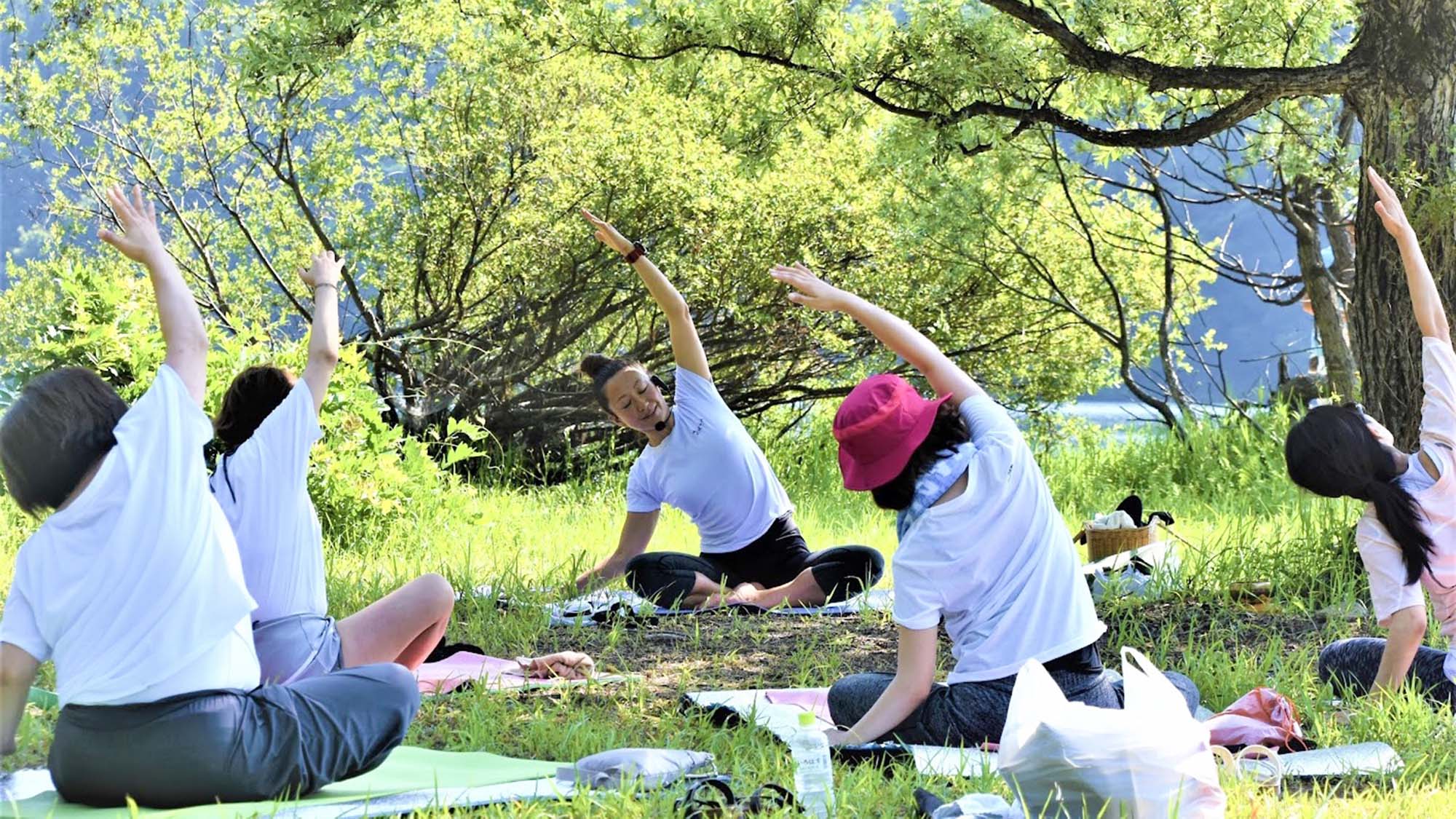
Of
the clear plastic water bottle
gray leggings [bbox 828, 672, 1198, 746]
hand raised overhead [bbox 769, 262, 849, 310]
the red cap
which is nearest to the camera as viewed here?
the clear plastic water bottle

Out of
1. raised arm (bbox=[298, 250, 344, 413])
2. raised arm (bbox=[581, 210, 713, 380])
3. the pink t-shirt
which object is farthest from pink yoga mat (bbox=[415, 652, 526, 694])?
the pink t-shirt

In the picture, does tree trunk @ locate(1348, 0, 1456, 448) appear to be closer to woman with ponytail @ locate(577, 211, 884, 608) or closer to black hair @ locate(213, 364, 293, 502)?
woman with ponytail @ locate(577, 211, 884, 608)

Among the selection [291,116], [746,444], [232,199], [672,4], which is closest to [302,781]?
[746,444]

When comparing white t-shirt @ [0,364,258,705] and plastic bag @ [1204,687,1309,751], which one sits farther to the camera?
plastic bag @ [1204,687,1309,751]

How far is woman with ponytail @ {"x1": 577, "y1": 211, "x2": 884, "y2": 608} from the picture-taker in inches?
242

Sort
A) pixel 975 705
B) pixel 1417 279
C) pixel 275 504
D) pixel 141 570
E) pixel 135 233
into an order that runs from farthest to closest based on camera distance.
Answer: pixel 1417 279 → pixel 275 504 → pixel 975 705 → pixel 135 233 → pixel 141 570

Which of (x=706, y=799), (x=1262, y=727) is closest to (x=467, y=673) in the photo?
(x=706, y=799)

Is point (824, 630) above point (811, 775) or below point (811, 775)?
below

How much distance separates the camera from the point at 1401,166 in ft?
19.5

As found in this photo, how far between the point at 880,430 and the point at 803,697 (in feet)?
4.49

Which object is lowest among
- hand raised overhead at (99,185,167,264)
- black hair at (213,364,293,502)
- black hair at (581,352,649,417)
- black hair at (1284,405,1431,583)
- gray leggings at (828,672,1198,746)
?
gray leggings at (828,672,1198,746)

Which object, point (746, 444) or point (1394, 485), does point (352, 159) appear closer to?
point (746, 444)

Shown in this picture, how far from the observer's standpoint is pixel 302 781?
335 cm

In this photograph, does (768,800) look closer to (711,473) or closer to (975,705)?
(975,705)
